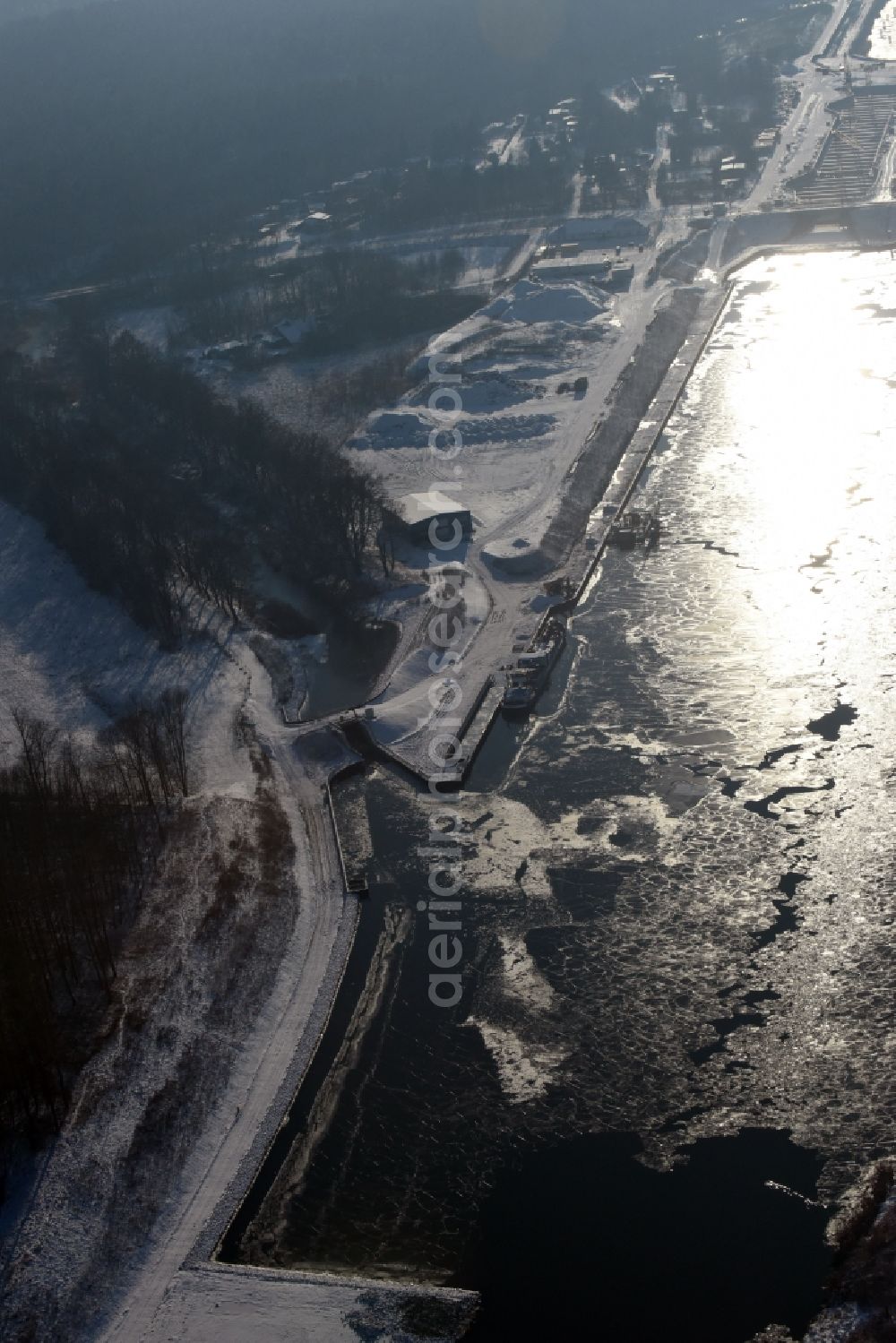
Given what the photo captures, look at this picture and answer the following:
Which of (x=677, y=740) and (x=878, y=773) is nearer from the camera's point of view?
(x=878, y=773)

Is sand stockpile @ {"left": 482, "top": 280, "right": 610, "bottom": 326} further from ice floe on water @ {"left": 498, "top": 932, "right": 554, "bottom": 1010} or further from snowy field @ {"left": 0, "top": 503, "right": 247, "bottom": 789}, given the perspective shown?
ice floe on water @ {"left": 498, "top": 932, "right": 554, "bottom": 1010}

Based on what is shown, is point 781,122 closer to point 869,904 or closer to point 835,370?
point 835,370

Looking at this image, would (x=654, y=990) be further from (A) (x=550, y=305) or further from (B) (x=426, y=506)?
(A) (x=550, y=305)

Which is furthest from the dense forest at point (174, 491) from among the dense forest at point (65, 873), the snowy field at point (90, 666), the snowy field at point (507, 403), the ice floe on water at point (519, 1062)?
the ice floe on water at point (519, 1062)

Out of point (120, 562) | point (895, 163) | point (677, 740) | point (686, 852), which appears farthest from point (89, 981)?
point (895, 163)

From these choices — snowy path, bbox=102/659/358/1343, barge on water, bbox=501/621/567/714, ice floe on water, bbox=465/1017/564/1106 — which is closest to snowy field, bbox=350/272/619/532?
barge on water, bbox=501/621/567/714

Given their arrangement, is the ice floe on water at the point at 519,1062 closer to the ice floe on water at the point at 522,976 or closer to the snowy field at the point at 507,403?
the ice floe on water at the point at 522,976

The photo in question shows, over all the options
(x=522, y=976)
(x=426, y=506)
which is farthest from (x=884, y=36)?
(x=522, y=976)
